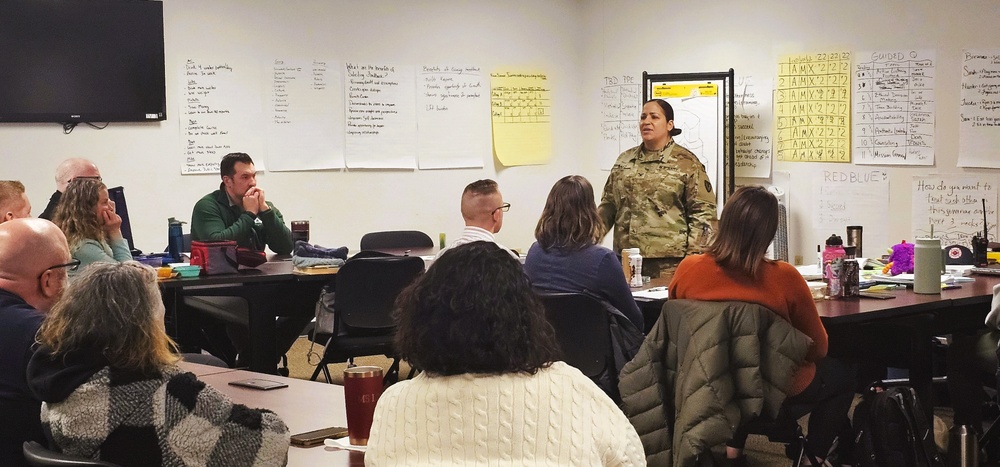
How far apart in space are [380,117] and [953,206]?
12.7ft

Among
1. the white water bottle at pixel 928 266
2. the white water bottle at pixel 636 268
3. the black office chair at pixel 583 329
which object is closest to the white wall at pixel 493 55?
the white water bottle at pixel 928 266

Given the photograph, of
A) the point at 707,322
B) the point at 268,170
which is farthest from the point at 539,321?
the point at 268,170

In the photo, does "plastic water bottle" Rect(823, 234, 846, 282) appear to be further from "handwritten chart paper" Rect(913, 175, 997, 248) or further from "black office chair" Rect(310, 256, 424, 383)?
"handwritten chart paper" Rect(913, 175, 997, 248)

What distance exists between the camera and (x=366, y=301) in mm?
4918

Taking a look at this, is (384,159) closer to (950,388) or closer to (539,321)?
(950,388)

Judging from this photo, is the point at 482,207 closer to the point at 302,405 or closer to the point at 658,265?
the point at 658,265

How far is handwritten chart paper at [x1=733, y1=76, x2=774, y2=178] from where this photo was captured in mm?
7223

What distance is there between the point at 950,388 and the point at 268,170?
469cm

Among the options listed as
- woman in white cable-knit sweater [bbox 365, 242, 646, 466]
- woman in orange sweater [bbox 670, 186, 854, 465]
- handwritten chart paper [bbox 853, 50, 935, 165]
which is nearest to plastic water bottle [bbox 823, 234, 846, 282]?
woman in orange sweater [bbox 670, 186, 854, 465]

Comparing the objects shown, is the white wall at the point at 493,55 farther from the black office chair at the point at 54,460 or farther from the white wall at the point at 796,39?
the black office chair at the point at 54,460

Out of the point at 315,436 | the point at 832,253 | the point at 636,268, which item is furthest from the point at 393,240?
the point at 315,436

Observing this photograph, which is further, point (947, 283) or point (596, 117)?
point (596, 117)

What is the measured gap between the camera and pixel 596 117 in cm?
850

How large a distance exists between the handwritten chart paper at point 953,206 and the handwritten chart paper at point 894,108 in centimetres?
16
